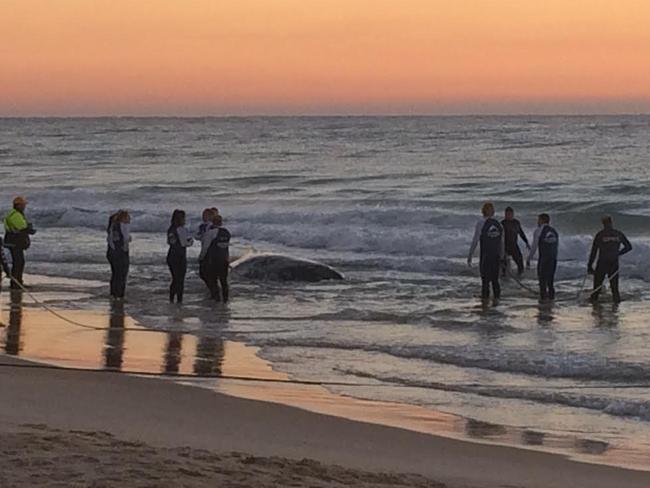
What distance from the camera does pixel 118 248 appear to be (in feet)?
61.8

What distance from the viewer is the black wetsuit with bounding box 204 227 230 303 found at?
18859 mm

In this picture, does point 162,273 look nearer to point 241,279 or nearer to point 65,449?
point 241,279

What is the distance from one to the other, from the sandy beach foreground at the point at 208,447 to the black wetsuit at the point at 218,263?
7013 millimetres

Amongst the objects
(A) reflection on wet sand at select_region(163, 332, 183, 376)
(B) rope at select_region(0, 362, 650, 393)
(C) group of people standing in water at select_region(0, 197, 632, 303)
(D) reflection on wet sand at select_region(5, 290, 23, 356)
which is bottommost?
(D) reflection on wet sand at select_region(5, 290, 23, 356)

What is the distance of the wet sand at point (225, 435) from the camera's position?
739 cm

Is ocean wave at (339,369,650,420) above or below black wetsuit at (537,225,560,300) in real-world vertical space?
below

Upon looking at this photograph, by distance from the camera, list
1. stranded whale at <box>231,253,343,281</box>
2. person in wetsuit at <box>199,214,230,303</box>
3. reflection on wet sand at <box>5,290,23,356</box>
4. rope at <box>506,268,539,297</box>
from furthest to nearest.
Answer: stranded whale at <box>231,253,343,281</box>
rope at <box>506,268,539,297</box>
person in wetsuit at <box>199,214,230,303</box>
reflection on wet sand at <box>5,290,23,356</box>

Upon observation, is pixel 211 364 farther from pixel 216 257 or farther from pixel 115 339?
pixel 216 257

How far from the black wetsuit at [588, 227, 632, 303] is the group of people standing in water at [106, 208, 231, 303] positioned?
215 inches

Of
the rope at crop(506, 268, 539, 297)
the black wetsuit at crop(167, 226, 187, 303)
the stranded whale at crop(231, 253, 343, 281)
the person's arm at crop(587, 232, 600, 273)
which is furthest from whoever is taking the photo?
the stranded whale at crop(231, 253, 343, 281)

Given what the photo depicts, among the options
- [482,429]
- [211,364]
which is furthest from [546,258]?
[482,429]

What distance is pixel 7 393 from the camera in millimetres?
10500

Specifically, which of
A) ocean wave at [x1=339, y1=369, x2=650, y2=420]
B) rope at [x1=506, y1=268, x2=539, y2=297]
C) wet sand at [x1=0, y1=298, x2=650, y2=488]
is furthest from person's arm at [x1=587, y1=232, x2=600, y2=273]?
wet sand at [x1=0, y1=298, x2=650, y2=488]

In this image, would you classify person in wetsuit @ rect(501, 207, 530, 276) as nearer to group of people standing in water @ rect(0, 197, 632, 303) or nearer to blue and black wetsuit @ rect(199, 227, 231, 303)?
group of people standing in water @ rect(0, 197, 632, 303)
